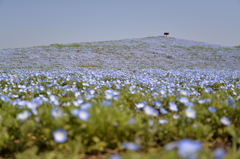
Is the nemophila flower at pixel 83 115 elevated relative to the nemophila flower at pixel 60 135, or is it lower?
elevated

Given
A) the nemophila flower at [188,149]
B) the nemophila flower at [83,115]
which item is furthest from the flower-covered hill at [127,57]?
the nemophila flower at [188,149]

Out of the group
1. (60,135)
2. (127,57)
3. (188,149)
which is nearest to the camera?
(188,149)

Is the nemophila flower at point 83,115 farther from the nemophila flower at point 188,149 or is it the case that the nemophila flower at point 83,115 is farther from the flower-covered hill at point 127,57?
the flower-covered hill at point 127,57

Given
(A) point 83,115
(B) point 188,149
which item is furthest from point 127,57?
(B) point 188,149

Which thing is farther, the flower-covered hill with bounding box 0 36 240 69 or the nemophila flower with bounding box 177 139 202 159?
the flower-covered hill with bounding box 0 36 240 69

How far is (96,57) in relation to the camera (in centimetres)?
2559

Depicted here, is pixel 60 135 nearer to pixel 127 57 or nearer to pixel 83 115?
pixel 83 115

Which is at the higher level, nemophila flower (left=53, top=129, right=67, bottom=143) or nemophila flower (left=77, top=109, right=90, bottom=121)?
nemophila flower (left=77, top=109, right=90, bottom=121)

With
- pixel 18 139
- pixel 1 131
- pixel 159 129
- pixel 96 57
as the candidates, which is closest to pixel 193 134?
pixel 159 129

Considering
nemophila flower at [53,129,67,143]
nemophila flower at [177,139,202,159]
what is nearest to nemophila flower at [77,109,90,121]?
nemophila flower at [53,129,67,143]

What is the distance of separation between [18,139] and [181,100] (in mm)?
2436

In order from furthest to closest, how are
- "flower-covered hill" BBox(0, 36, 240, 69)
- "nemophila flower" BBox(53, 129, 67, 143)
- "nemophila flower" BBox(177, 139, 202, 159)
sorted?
"flower-covered hill" BBox(0, 36, 240, 69), "nemophila flower" BBox(53, 129, 67, 143), "nemophila flower" BBox(177, 139, 202, 159)

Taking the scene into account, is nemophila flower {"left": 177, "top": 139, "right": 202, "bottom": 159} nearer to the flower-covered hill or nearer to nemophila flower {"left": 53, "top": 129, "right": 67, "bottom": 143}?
nemophila flower {"left": 53, "top": 129, "right": 67, "bottom": 143}

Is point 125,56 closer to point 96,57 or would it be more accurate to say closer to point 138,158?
point 96,57
